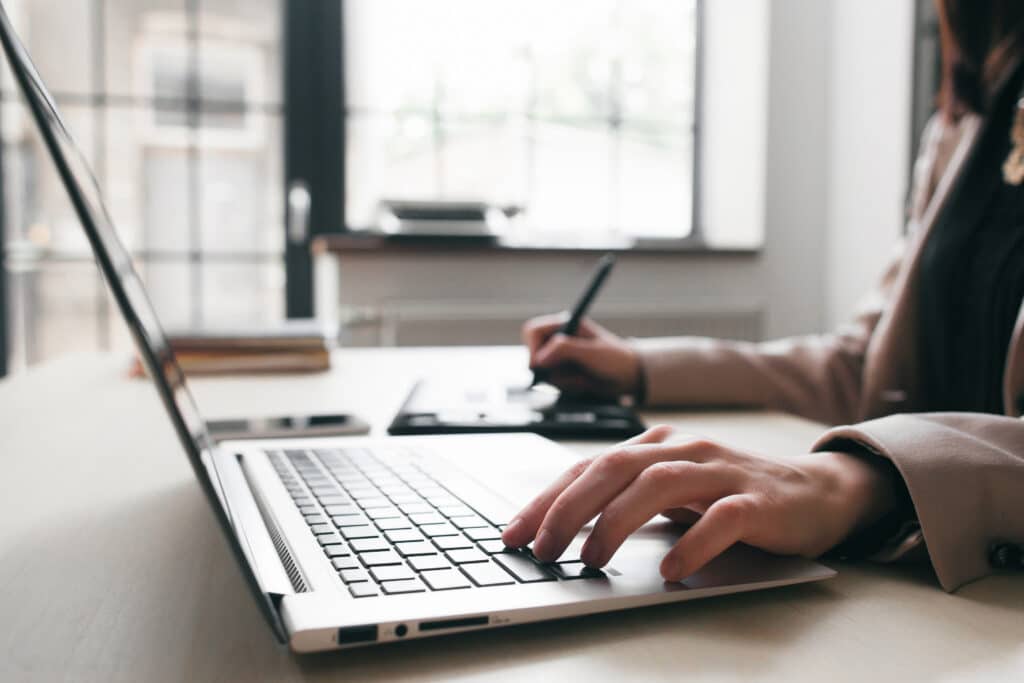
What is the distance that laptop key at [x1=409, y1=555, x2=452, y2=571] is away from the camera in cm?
36

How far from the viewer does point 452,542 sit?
391 mm

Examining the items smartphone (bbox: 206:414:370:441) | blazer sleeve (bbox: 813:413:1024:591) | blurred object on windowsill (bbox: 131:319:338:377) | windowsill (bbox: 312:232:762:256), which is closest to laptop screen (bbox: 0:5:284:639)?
blazer sleeve (bbox: 813:413:1024:591)

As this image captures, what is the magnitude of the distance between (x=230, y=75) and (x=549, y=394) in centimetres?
203

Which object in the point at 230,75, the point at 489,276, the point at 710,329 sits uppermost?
the point at 230,75

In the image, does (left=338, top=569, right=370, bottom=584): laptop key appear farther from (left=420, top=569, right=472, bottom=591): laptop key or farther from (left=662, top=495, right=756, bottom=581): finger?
(left=662, top=495, right=756, bottom=581): finger

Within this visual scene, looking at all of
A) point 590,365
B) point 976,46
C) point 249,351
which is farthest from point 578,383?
point 976,46

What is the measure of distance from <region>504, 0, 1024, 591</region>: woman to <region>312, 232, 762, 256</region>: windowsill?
1.37 meters

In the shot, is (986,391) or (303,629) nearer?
(303,629)

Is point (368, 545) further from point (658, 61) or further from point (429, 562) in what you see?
point (658, 61)

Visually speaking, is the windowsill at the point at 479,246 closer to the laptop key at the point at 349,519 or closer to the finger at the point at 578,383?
the finger at the point at 578,383

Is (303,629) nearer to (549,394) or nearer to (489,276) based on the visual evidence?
(549,394)

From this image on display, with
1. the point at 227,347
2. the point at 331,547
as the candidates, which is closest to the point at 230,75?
the point at 227,347

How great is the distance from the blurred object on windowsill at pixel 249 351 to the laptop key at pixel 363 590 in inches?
35.6

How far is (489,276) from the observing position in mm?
2527
